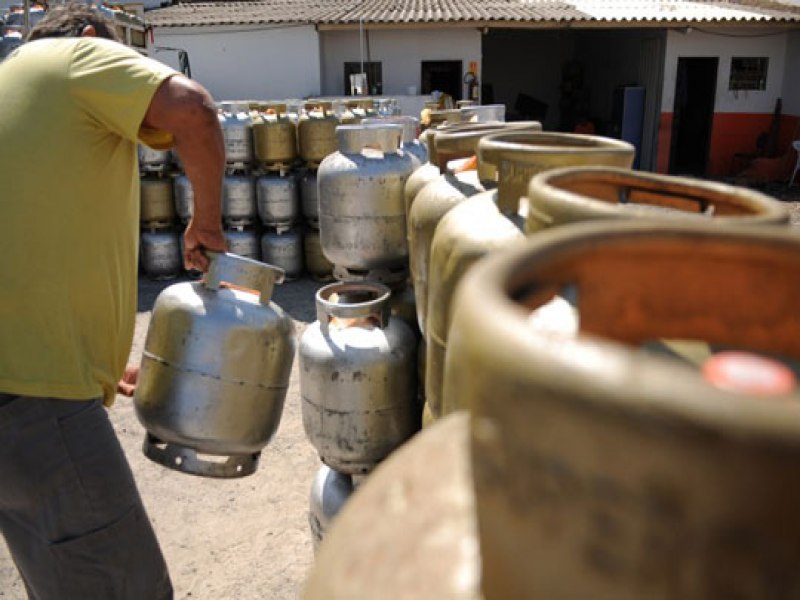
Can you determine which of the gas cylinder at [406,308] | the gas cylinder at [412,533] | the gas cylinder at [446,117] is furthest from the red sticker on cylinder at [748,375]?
the gas cylinder at [446,117]

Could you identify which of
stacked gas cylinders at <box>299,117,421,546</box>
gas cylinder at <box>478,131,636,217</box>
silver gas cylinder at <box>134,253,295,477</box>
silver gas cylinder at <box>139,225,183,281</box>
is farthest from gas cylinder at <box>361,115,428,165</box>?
silver gas cylinder at <box>139,225,183,281</box>

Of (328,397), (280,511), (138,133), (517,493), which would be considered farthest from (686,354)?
(280,511)

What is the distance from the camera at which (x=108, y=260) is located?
71.0 inches

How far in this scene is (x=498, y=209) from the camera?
4.39ft

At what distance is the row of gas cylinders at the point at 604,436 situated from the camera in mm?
317

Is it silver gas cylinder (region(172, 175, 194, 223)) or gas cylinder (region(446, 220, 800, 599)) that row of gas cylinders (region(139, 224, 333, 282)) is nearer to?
silver gas cylinder (region(172, 175, 194, 223))

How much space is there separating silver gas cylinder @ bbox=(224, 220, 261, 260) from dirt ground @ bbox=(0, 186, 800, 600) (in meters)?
2.63

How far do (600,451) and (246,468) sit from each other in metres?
1.89

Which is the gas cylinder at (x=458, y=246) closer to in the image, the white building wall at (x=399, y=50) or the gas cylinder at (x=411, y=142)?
the gas cylinder at (x=411, y=142)

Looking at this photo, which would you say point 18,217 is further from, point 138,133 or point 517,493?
point 517,493

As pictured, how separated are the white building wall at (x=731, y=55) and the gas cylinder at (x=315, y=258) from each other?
8.17m

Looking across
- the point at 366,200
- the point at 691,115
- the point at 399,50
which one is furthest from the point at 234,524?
the point at 691,115

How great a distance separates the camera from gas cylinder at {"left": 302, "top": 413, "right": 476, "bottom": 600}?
514mm

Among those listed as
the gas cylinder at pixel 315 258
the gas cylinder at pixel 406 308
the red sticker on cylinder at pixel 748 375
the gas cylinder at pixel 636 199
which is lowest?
the gas cylinder at pixel 315 258
